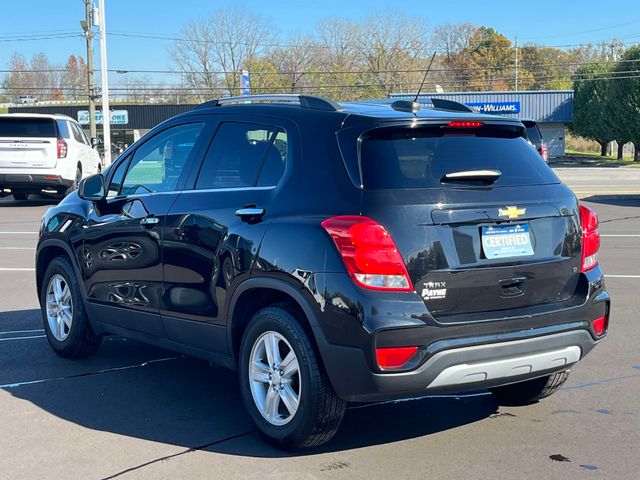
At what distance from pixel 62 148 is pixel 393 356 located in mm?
17085

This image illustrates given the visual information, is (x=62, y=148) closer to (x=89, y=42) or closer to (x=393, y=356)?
(x=393, y=356)

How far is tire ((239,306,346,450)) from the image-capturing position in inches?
169

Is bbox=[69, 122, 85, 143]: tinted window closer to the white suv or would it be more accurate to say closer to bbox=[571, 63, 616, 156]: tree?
the white suv

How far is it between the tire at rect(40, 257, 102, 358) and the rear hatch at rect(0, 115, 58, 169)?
43.7ft

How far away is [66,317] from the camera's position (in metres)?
6.63

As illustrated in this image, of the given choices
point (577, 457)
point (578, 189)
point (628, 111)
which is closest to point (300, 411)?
point (577, 457)

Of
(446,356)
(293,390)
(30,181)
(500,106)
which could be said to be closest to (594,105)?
(500,106)

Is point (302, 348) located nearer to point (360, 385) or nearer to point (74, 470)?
point (360, 385)

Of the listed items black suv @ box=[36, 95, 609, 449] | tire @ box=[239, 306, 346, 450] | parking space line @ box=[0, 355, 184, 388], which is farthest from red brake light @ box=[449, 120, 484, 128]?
parking space line @ box=[0, 355, 184, 388]

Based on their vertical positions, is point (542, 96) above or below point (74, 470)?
above

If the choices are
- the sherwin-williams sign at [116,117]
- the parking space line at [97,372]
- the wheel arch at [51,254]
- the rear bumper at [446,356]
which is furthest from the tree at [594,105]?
the rear bumper at [446,356]

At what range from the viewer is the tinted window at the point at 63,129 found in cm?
1984

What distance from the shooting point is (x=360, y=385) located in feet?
13.5

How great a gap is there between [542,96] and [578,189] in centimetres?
4615
